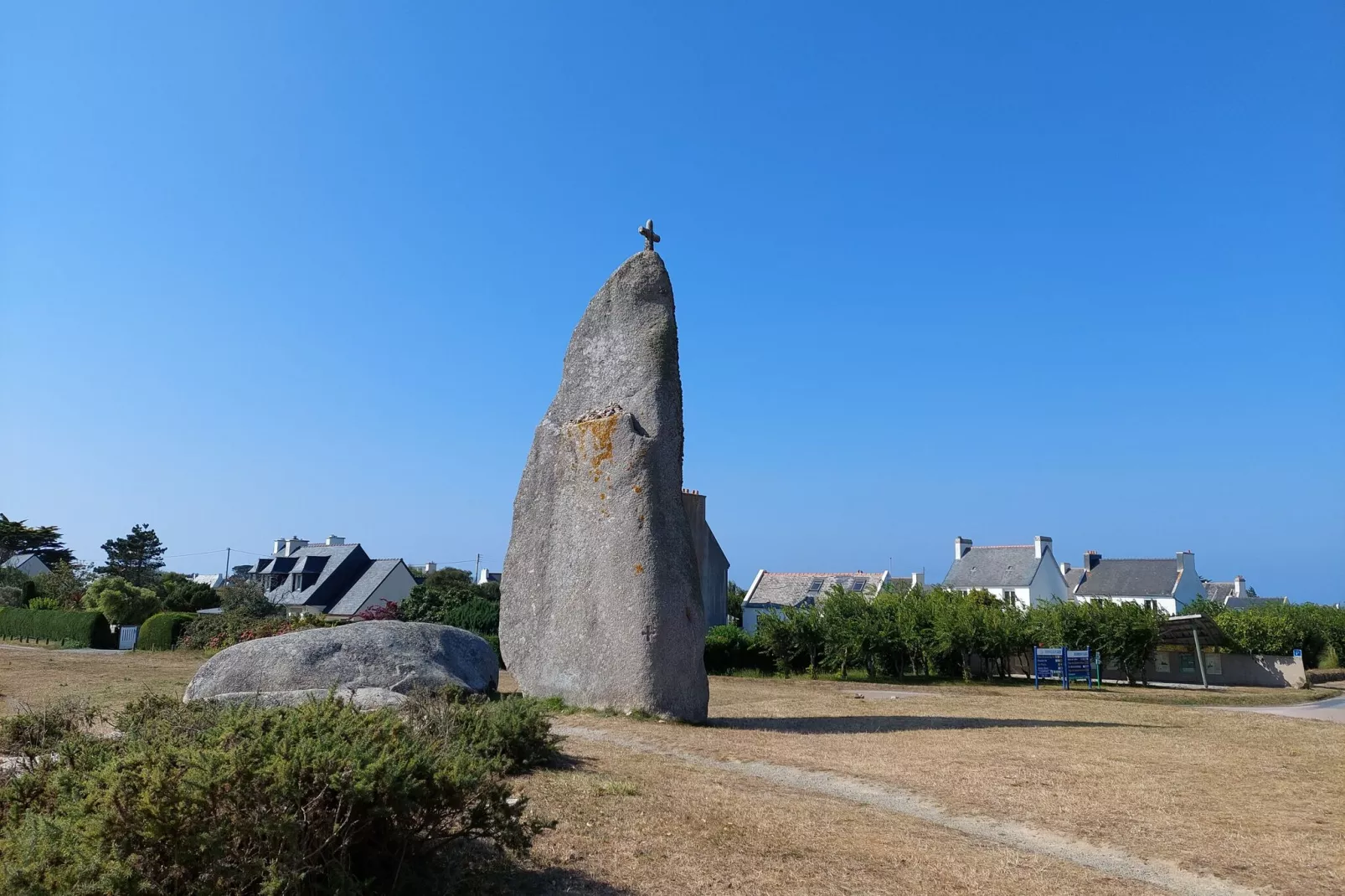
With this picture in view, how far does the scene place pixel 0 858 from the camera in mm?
4156

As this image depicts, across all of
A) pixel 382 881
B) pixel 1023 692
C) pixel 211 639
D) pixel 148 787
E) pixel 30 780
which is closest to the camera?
pixel 148 787

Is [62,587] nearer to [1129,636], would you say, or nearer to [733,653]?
[733,653]

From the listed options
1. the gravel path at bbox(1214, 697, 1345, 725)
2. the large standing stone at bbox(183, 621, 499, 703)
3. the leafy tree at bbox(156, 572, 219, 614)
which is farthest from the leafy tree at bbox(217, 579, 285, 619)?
the gravel path at bbox(1214, 697, 1345, 725)

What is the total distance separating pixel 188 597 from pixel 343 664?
108 ft

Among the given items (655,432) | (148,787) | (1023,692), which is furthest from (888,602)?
(148,787)

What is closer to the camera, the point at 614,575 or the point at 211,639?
the point at 614,575

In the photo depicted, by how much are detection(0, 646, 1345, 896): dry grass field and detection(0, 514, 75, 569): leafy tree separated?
58.7 m

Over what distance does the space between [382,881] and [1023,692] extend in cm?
2299

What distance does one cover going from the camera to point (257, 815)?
13.3 feet

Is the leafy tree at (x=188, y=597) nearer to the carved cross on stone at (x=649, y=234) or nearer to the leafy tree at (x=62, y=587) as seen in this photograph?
the leafy tree at (x=62, y=587)

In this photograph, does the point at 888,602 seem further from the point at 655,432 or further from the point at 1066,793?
the point at 1066,793

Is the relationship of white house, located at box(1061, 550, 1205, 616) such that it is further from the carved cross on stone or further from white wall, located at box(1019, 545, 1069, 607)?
the carved cross on stone

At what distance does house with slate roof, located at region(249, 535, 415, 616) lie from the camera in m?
50.1

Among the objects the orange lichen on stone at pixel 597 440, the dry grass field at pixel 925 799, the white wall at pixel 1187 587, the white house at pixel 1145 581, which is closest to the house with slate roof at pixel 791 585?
the white house at pixel 1145 581
